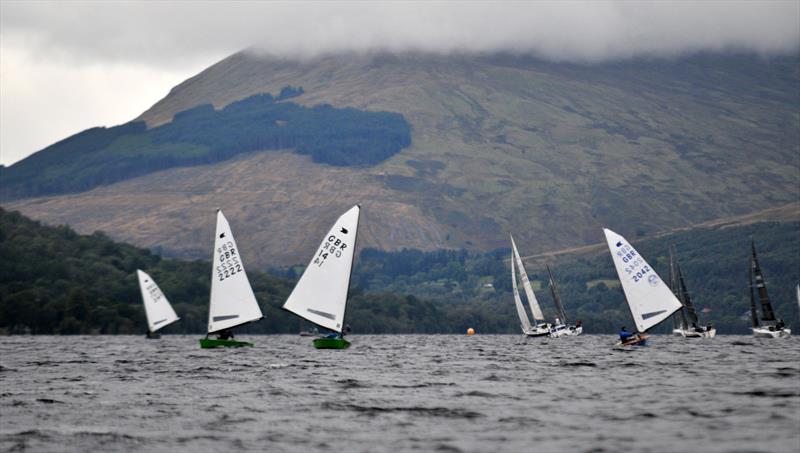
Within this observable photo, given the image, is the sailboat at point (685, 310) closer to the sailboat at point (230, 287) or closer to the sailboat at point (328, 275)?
the sailboat at point (328, 275)

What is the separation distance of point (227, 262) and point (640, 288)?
42287 millimetres

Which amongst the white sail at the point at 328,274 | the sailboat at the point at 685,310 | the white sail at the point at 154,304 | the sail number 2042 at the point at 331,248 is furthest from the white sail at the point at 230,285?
the sailboat at the point at 685,310

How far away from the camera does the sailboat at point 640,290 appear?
379ft

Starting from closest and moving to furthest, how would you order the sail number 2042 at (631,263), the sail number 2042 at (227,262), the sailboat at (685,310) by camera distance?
the sail number 2042 at (227,262) < the sail number 2042 at (631,263) < the sailboat at (685,310)

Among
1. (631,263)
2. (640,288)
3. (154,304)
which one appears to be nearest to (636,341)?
(640,288)

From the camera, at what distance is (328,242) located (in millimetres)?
103812

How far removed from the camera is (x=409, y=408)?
168 ft

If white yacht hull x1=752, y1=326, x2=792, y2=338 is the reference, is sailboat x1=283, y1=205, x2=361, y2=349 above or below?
above

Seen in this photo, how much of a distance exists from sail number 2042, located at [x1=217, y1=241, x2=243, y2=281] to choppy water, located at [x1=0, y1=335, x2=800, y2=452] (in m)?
26.7

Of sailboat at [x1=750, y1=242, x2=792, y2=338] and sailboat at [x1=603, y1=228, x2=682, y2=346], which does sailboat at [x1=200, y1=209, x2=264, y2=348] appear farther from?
sailboat at [x1=750, y1=242, x2=792, y2=338]

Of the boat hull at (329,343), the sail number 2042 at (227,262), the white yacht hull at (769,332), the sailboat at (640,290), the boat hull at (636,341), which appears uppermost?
the sail number 2042 at (227,262)

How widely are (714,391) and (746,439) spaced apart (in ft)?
58.0

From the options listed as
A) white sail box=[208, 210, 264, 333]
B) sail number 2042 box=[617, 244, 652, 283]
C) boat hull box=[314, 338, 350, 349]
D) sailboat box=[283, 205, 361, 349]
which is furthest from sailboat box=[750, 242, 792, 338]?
white sail box=[208, 210, 264, 333]

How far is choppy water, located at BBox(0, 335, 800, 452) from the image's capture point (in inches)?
1596
